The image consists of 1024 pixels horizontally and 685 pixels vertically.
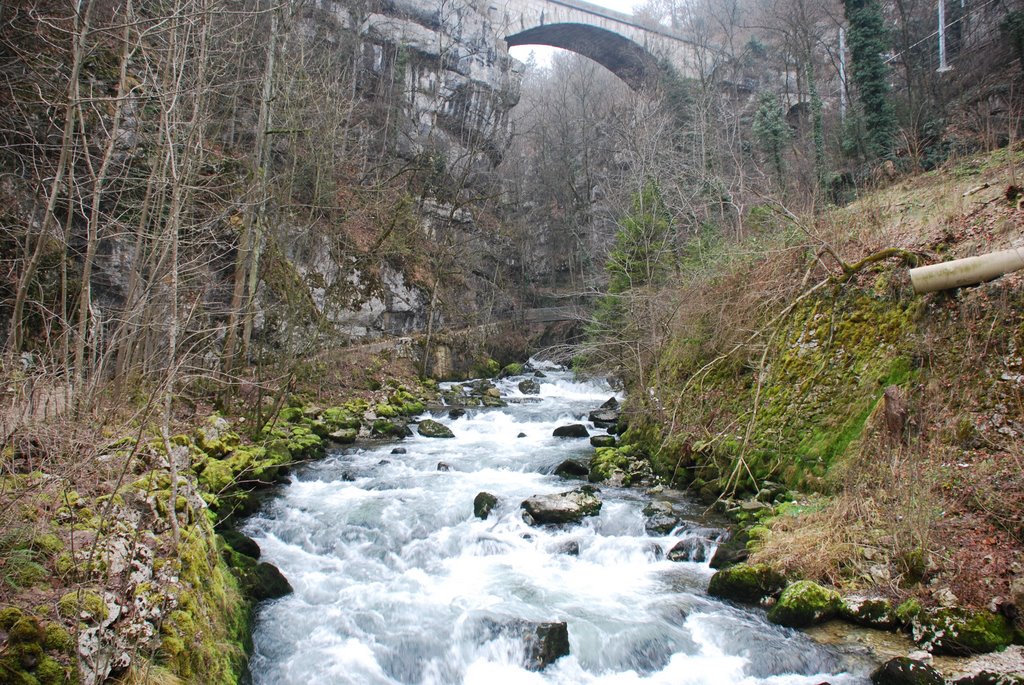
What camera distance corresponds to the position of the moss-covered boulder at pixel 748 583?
20.2 ft

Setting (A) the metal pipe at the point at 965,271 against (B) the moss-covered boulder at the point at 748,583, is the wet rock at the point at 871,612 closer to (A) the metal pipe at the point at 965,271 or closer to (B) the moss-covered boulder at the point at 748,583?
(B) the moss-covered boulder at the point at 748,583

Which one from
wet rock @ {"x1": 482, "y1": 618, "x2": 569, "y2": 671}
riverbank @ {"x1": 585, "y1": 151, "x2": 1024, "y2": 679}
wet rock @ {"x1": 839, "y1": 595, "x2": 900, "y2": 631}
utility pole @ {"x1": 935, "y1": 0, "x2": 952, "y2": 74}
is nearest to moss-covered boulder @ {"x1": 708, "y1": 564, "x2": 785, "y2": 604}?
riverbank @ {"x1": 585, "y1": 151, "x2": 1024, "y2": 679}

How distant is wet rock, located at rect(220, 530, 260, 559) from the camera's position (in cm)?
692

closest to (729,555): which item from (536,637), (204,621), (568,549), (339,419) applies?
(568,549)

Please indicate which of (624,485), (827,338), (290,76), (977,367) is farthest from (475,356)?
Result: (977,367)

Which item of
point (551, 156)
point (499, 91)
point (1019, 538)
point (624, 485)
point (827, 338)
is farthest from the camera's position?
point (551, 156)

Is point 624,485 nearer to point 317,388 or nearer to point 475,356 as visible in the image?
point 317,388

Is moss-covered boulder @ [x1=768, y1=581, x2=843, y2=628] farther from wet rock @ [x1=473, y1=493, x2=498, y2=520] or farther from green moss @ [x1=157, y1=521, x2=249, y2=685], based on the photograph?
green moss @ [x1=157, y1=521, x2=249, y2=685]

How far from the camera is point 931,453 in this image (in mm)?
6289

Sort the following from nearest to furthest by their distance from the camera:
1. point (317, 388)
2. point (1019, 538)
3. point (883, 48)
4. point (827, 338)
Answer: point (1019, 538) → point (827, 338) → point (317, 388) → point (883, 48)

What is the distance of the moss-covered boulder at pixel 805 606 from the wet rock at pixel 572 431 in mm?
8416

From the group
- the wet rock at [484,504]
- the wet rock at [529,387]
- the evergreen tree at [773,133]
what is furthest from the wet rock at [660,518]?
the evergreen tree at [773,133]

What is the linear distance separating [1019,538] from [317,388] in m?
14.6

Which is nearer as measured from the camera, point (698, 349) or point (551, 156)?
point (698, 349)
